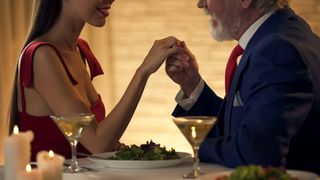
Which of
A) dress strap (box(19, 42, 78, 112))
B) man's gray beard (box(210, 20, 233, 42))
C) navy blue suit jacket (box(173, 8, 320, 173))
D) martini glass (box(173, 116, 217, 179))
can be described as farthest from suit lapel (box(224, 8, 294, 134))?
dress strap (box(19, 42, 78, 112))

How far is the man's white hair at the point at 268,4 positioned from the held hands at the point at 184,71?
29cm

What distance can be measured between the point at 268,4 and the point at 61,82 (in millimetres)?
741

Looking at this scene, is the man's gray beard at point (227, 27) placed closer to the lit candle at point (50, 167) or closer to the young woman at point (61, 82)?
the young woman at point (61, 82)

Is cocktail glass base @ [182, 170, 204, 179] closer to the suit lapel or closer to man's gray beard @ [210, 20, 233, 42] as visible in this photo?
the suit lapel

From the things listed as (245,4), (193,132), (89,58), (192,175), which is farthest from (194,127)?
(89,58)

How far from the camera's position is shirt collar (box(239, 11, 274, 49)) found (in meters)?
2.28

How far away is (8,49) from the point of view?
3.46 meters

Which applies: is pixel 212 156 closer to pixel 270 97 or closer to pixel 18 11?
pixel 270 97

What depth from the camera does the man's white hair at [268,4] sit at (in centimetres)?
223

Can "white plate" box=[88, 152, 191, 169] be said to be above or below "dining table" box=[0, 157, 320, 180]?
above

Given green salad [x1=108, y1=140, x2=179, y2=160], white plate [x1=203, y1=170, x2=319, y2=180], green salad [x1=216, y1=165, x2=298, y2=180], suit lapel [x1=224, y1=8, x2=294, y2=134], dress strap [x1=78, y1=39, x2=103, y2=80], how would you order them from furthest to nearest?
dress strap [x1=78, y1=39, x2=103, y2=80] < suit lapel [x1=224, y1=8, x2=294, y2=134] < green salad [x1=108, y1=140, x2=179, y2=160] < white plate [x1=203, y1=170, x2=319, y2=180] < green salad [x1=216, y1=165, x2=298, y2=180]

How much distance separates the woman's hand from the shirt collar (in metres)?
0.21

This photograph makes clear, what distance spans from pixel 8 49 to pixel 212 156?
1.82m

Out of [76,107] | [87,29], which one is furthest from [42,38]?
[87,29]
